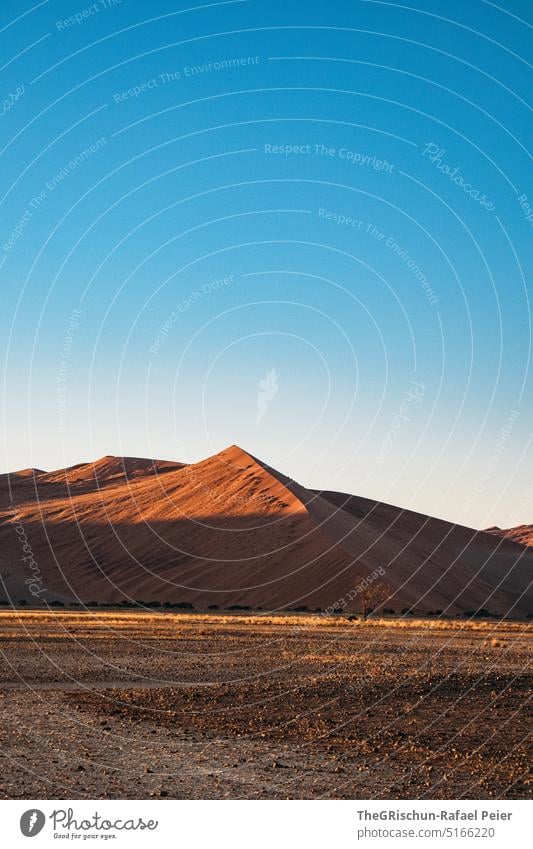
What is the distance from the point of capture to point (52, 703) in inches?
780

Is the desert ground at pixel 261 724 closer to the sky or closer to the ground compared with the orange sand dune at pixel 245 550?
closer to the ground

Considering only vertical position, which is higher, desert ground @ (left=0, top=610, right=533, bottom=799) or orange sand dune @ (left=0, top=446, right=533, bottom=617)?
orange sand dune @ (left=0, top=446, right=533, bottom=617)

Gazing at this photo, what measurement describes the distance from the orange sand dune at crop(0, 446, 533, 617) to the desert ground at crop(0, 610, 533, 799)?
5187 centimetres

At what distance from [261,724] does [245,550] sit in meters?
84.2

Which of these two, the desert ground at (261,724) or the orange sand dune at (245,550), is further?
the orange sand dune at (245,550)

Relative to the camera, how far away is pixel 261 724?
1762cm

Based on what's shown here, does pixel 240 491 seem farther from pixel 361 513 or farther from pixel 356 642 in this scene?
pixel 356 642

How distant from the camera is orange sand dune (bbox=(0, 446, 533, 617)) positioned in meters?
92.4

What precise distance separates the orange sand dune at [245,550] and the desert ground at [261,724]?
5187 centimetres

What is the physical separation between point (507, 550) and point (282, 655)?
115 meters

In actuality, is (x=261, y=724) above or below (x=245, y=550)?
below

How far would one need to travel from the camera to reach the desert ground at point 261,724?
12.7 metres

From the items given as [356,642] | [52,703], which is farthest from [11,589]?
[52,703]
